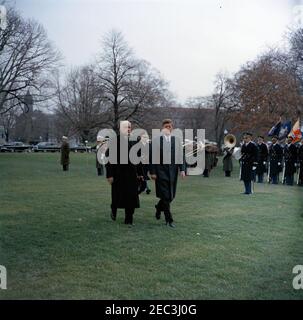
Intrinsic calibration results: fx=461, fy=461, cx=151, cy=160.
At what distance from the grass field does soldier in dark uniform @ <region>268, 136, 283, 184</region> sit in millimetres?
8977

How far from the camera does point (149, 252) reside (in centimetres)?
687

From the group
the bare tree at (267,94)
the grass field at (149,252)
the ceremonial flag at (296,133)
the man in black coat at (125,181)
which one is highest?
the bare tree at (267,94)

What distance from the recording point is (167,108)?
3700cm

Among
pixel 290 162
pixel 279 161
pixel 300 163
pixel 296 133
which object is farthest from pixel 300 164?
pixel 279 161

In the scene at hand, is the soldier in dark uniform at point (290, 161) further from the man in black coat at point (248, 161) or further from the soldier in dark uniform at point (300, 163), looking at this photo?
the man in black coat at point (248, 161)

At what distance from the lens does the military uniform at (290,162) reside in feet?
65.5

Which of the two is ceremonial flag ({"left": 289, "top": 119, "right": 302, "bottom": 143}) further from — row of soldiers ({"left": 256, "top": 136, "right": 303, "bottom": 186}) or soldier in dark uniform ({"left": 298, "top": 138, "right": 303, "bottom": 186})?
soldier in dark uniform ({"left": 298, "top": 138, "right": 303, "bottom": 186})

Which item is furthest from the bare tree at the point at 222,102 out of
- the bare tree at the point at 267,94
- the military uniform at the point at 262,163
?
the military uniform at the point at 262,163

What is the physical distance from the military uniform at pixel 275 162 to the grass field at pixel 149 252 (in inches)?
353

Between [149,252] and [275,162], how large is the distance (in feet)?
49.5
